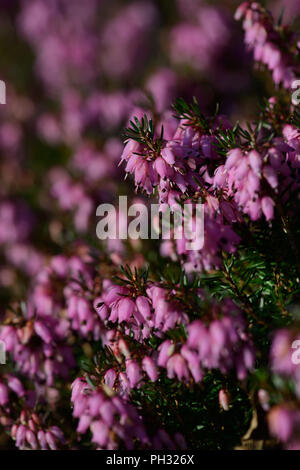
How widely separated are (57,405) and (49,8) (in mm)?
8069

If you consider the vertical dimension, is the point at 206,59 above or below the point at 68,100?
above

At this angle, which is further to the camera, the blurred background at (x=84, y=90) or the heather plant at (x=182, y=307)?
the blurred background at (x=84, y=90)

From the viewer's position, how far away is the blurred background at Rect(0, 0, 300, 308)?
5367 millimetres

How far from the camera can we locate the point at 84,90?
8062 millimetres

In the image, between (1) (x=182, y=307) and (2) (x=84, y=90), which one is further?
(2) (x=84, y=90)

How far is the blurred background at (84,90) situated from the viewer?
17.6 ft

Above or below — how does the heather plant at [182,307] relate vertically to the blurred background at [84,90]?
below

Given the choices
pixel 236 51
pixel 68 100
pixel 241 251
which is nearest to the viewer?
pixel 241 251

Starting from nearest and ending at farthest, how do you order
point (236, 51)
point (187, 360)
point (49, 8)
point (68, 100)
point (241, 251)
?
point (187, 360) → point (241, 251) → point (68, 100) → point (236, 51) → point (49, 8)

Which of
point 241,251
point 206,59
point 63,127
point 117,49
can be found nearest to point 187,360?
point 241,251

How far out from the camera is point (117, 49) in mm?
8547

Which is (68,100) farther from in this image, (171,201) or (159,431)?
(159,431)

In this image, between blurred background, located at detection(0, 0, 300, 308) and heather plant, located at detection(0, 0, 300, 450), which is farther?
blurred background, located at detection(0, 0, 300, 308)

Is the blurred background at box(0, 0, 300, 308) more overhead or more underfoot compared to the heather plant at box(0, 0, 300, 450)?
more overhead
